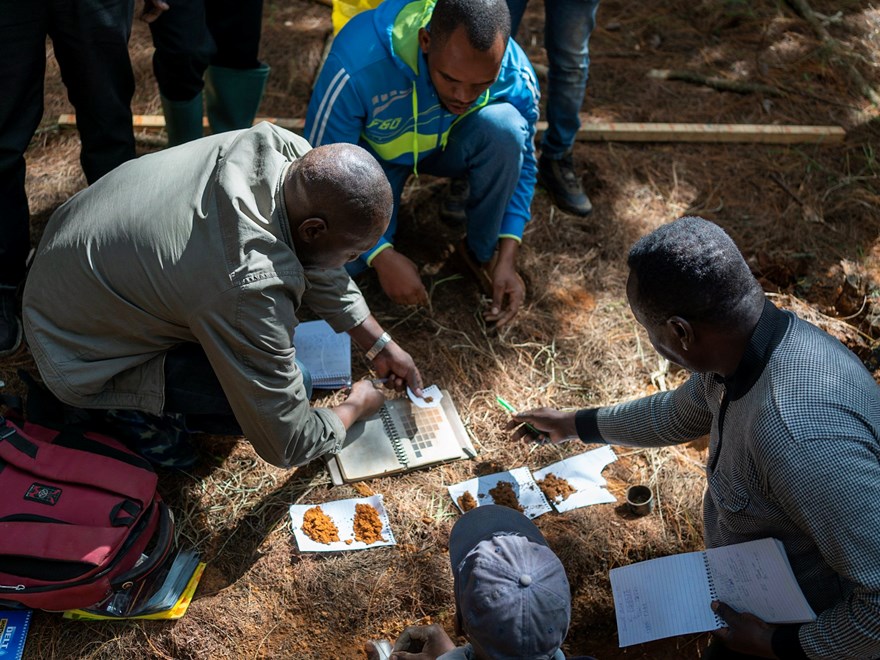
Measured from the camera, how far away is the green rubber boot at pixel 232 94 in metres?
4.08

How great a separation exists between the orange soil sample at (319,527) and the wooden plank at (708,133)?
2790 millimetres

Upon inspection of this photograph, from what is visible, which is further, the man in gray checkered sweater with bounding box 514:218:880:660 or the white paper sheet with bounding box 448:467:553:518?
the white paper sheet with bounding box 448:467:553:518

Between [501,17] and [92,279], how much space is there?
1.81 meters

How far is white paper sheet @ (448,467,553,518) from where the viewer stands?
3.14 meters

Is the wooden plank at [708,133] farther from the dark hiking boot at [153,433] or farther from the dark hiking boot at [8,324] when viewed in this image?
the dark hiking boot at [153,433]

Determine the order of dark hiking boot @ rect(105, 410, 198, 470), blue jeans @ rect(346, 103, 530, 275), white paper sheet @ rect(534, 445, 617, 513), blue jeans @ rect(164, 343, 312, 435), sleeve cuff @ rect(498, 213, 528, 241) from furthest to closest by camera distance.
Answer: sleeve cuff @ rect(498, 213, 528, 241) < blue jeans @ rect(346, 103, 530, 275) < white paper sheet @ rect(534, 445, 617, 513) < dark hiking boot @ rect(105, 410, 198, 470) < blue jeans @ rect(164, 343, 312, 435)

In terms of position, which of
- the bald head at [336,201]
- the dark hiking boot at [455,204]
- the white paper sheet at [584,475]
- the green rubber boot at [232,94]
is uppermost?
the bald head at [336,201]

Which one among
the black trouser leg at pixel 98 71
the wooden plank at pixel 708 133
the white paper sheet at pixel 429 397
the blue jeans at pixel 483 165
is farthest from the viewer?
the wooden plank at pixel 708 133

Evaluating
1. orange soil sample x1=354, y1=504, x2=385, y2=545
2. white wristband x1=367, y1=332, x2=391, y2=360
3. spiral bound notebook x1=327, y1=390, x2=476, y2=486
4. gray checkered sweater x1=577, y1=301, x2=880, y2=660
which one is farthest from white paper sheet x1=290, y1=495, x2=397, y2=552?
gray checkered sweater x1=577, y1=301, x2=880, y2=660

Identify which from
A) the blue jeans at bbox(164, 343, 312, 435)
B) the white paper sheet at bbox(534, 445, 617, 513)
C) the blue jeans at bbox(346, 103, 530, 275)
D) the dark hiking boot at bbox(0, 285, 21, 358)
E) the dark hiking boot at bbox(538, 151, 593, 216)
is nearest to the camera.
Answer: the blue jeans at bbox(164, 343, 312, 435)

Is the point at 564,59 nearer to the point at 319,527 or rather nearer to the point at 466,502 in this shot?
the point at 466,502

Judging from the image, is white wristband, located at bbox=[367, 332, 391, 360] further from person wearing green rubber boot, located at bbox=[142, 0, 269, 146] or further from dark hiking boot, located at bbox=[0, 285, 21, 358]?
person wearing green rubber boot, located at bbox=[142, 0, 269, 146]

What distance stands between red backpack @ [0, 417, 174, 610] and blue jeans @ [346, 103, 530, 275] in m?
1.51

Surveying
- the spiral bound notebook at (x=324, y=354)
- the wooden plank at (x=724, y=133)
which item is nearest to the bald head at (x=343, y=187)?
the spiral bound notebook at (x=324, y=354)
